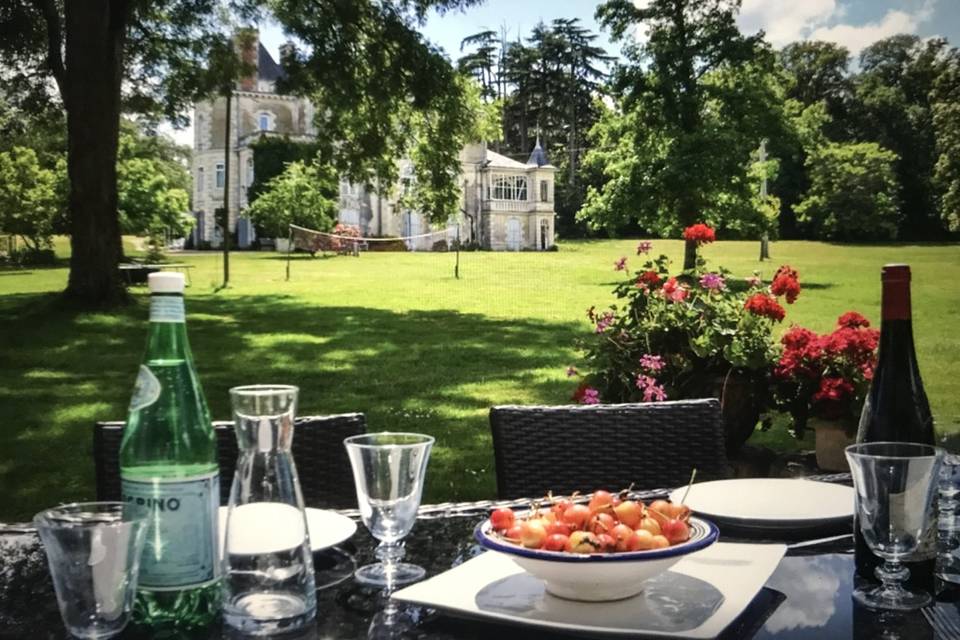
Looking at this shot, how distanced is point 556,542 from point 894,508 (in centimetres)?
21

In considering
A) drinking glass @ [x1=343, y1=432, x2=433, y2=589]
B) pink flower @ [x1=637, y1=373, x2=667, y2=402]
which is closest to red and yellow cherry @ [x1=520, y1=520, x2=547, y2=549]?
drinking glass @ [x1=343, y1=432, x2=433, y2=589]

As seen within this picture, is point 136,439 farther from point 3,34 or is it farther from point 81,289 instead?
point 3,34

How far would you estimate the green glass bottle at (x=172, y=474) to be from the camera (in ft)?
1.81

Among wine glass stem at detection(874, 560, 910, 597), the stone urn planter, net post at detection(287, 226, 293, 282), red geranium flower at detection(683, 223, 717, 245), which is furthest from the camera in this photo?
net post at detection(287, 226, 293, 282)

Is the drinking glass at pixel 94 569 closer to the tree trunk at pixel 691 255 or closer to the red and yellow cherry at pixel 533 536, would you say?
the red and yellow cherry at pixel 533 536

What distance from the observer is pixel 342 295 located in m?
7.35

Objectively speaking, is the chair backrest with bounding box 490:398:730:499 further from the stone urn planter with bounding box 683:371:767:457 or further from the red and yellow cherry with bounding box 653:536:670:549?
the stone urn planter with bounding box 683:371:767:457

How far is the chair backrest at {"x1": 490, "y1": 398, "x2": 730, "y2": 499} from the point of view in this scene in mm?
1180

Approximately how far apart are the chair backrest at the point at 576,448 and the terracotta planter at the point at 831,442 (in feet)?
4.14

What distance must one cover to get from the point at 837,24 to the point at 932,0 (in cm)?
37

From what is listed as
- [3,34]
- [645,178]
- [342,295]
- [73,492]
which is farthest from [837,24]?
[3,34]

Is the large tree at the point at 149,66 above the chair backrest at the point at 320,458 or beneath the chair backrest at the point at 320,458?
above

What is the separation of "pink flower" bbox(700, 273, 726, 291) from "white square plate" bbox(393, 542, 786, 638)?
1829mm

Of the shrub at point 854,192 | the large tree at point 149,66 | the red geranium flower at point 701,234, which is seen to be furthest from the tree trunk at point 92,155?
the red geranium flower at point 701,234
